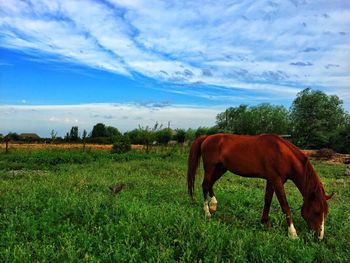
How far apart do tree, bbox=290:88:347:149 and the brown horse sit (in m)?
44.4

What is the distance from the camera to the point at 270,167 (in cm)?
722

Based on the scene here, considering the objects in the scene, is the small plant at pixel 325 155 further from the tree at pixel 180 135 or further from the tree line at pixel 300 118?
the tree line at pixel 300 118

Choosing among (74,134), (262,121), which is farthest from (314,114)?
(74,134)

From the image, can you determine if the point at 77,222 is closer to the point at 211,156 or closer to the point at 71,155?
the point at 211,156

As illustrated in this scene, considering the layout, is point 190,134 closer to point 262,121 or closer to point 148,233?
point 262,121

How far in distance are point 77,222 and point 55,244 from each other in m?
0.97

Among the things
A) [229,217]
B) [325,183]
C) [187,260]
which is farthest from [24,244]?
[325,183]

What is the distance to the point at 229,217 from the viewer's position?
755 cm

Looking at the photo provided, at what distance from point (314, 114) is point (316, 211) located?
50.6 m

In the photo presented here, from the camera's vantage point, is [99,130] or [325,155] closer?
[325,155]

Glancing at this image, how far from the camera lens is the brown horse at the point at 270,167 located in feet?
22.0

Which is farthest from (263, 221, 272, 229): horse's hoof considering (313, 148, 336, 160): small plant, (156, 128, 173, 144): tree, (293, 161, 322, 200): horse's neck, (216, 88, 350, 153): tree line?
(216, 88, 350, 153): tree line

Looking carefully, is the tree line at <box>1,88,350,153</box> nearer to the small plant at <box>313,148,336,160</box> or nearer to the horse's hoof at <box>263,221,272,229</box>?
the small plant at <box>313,148,336,160</box>

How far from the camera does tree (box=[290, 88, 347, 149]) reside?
172 feet
